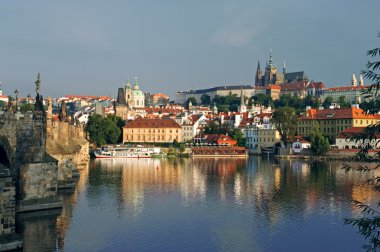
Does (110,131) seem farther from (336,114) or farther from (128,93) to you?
(128,93)

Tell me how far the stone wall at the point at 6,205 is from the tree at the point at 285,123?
81330 mm

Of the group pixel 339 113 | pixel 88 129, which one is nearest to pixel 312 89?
pixel 339 113

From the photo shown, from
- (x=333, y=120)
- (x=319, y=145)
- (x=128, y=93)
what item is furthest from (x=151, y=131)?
(x=128, y=93)

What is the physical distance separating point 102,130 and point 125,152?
1360 centimetres

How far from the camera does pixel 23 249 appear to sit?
20.1m

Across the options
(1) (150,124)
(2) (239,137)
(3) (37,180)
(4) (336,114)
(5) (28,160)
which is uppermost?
(4) (336,114)

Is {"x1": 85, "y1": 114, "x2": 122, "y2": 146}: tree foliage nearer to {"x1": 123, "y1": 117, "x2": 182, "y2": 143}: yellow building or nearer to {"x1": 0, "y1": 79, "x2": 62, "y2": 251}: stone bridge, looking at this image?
{"x1": 123, "y1": 117, "x2": 182, "y2": 143}: yellow building

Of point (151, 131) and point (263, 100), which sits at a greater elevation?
point (263, 100)

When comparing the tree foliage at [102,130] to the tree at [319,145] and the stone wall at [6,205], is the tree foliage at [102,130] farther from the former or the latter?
the stone wall at [6,205]

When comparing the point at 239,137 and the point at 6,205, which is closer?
the point at 6,205

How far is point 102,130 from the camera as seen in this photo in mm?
100062

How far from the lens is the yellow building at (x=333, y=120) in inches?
3883

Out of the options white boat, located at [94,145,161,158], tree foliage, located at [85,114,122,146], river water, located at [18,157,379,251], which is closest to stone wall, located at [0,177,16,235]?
river water, located at [18,157,379,251]

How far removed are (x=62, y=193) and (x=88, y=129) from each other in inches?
2528
